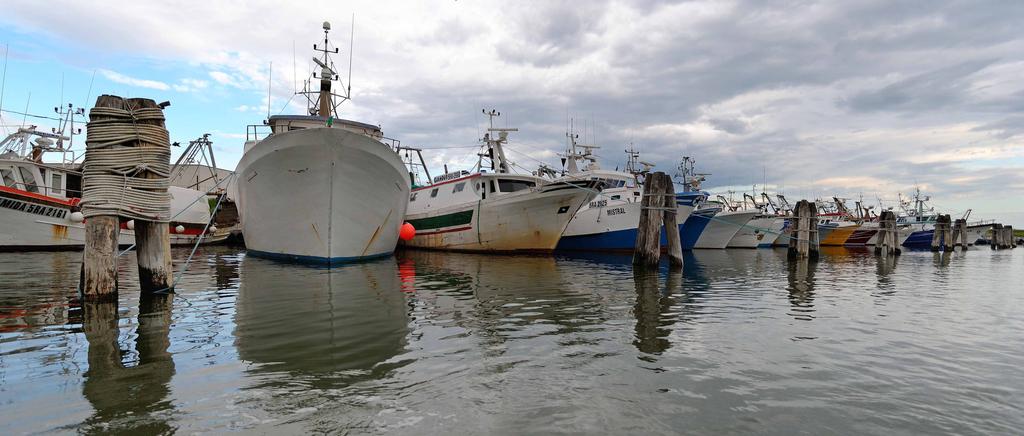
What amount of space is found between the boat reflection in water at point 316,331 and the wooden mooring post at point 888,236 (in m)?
30.9

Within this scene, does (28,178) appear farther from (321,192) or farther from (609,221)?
(609,221)

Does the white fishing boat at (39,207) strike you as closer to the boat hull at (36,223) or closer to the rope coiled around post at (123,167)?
the boat hull at (36,223)

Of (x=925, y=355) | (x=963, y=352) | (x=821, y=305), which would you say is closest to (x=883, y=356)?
(x=925, y=355)

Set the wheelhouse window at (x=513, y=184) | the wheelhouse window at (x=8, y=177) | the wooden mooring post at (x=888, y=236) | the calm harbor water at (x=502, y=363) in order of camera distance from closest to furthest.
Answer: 1. the calm harbor water at (x=502, y=363)
2. the wheelhouse window at (x=8, y=177)
3. the wheelhouse window at (x=513, y=184)
4. the wooden mooring post at (x=888, y=236)

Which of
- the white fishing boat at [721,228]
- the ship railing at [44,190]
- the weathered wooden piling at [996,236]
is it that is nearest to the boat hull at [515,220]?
the white fishing boat at [721,228]

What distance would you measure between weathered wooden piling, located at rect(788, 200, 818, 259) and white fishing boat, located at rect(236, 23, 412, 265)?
18.1 meters

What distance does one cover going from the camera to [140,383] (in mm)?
4113

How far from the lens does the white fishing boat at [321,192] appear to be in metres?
14.2

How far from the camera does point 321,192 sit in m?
14.5

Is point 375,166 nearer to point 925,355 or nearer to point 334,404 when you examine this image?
point 334,404

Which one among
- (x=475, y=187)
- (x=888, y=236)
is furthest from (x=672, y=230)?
(x=888, y=236)

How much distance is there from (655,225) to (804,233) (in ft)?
37.9

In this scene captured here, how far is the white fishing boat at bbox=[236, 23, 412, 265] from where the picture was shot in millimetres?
14203

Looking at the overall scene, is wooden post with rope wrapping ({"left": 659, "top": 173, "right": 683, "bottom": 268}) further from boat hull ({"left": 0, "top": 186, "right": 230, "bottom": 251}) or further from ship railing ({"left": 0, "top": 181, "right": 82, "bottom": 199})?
ship railing ({"left": 0, "top": 181, "right": 82, "bottom": 199})
